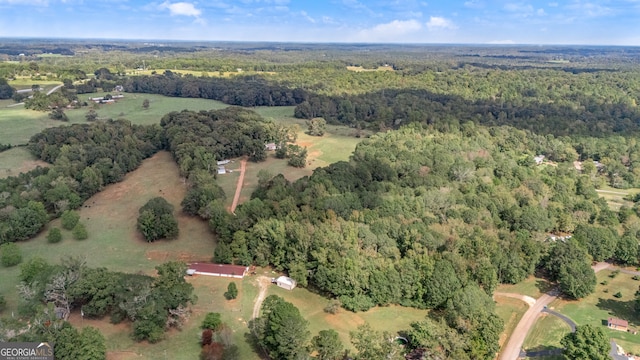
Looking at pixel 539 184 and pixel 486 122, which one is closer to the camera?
pixel 539 184

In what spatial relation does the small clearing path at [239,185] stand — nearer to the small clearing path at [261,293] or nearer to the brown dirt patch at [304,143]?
the small clearing path at [261,293]

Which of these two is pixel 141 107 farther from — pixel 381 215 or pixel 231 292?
pixel 231 292

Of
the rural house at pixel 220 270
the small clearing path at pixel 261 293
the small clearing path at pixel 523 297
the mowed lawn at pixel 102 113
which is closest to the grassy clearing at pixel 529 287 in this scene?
the small clearing path at pixel 523 297

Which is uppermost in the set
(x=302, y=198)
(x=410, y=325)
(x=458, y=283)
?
(x=302, y=198)

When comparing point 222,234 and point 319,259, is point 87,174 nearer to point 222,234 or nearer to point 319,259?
point 222,234

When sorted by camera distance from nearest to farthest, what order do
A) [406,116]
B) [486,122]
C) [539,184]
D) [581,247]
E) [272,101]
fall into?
1. [581,247]
2. [539,184]
3. [486,122]
4. [406,116]
5. [272,101]

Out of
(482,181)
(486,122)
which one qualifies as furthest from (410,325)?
(486,122)

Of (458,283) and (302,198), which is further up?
(302,198)
